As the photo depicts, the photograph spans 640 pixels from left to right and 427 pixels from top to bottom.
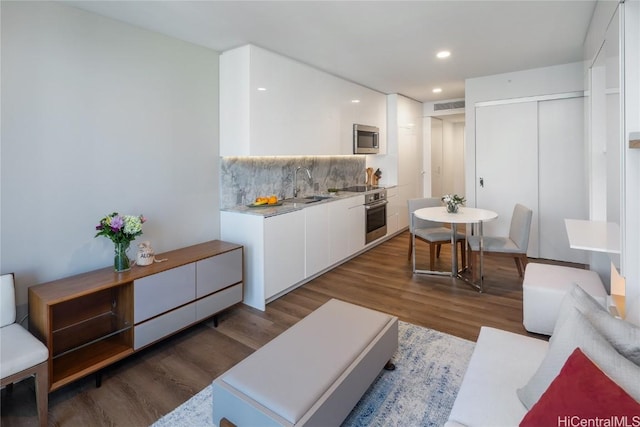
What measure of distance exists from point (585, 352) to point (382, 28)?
2.81m

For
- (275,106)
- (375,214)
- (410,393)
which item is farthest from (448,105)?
(410,393)

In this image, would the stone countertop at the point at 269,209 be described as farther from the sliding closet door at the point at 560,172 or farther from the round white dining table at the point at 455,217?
the sliding closet door at the point at 560,172

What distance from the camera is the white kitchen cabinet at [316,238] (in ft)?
12.4

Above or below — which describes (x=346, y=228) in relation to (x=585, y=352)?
above

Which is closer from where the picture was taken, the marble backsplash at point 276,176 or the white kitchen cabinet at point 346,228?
the marble backsplash at point 276,176

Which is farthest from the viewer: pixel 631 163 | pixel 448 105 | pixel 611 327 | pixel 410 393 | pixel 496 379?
pixel 448 105

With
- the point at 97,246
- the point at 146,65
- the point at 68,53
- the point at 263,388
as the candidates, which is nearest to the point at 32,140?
the point at 68,53

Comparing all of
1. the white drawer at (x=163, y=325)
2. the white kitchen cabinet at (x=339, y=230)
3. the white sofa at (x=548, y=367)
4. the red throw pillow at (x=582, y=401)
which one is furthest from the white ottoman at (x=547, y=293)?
the white drawer at (x=163, y=325)

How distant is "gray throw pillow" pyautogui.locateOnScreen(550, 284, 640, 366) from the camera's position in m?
1.14

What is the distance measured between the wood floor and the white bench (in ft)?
2.26

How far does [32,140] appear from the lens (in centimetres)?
219

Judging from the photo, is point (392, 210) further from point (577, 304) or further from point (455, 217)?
point (577, 304)

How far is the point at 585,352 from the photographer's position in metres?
1.10

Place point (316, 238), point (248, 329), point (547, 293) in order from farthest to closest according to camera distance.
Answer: point (316, 238) < point (248, 329) < point (547, 293)
